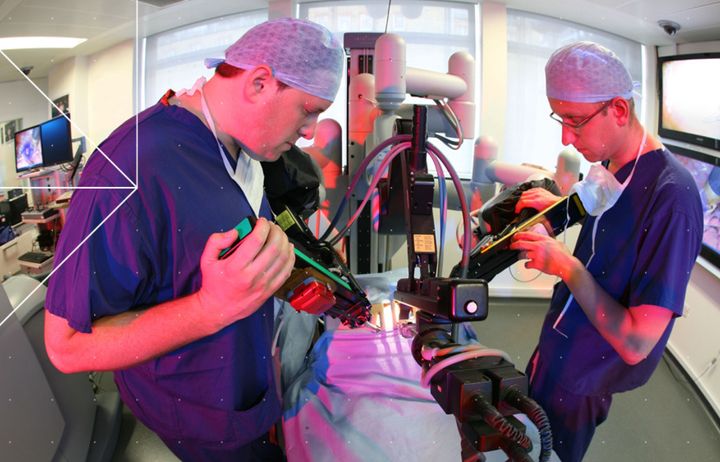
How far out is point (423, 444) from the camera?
0.97 meters

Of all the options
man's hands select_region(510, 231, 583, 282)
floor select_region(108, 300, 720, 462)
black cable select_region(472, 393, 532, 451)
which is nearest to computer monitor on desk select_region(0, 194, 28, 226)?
black cable select_region(472, 393, 532, 451)

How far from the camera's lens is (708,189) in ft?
2.16

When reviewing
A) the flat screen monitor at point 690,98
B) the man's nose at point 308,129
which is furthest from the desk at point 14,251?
the flat screen monitor at point 690,98

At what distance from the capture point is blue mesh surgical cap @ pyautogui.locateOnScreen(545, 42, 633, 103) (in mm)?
629

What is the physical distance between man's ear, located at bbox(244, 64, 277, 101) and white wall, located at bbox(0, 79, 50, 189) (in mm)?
273

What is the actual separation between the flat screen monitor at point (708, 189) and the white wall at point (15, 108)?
79 cm

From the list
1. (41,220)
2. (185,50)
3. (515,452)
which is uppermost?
(185,50)

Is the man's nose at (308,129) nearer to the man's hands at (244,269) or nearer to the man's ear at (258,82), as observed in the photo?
the man's ear at (258,82)

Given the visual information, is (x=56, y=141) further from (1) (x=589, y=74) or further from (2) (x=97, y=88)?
(1) (x=589, y=74)

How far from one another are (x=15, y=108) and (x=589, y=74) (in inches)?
25.9

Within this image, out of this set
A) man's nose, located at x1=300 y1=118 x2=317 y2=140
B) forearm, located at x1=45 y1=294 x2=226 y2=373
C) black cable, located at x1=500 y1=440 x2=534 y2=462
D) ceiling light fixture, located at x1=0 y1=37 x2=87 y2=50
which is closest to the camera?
ceiling light fixture, located at x1=0 y1=37 x2=87 y2=50

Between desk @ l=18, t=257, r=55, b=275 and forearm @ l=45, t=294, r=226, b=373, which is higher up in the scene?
desk @ l=18, t=257, r=55, b=275

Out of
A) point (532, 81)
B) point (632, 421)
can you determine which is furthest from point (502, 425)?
point (632, 421)

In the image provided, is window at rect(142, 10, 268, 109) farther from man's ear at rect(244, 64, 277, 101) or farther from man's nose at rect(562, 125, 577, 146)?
man's nose at rect(562, 125, 577, 146)
